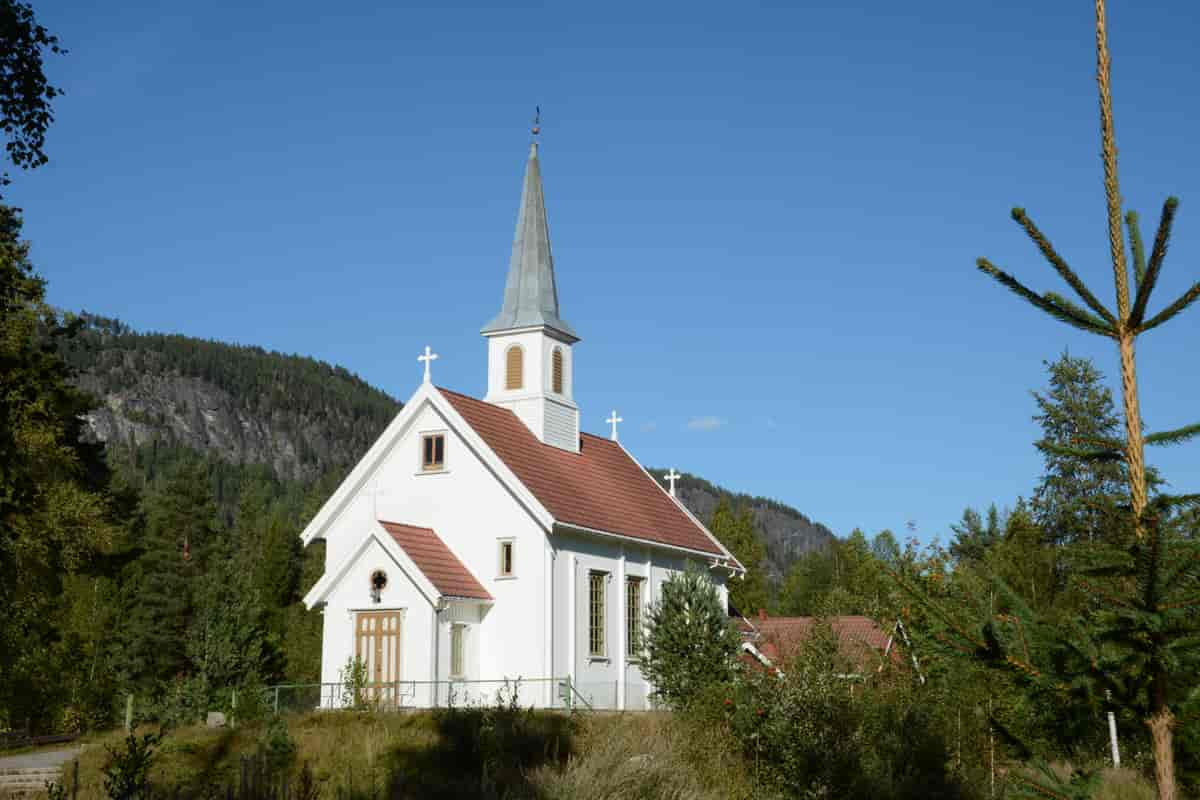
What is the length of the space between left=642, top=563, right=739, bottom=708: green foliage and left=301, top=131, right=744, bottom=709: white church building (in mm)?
2315

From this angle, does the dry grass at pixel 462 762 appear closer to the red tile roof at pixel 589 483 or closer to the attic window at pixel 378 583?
the attic window at pixel 378 583

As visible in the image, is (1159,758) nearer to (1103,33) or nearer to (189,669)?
(1103,33)

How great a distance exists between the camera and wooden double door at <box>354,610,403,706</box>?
94.7 feet

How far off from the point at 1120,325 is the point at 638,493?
3220 centimetres

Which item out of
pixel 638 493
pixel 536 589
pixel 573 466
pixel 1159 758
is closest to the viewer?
pixel 1159 758

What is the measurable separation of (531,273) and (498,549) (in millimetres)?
9766

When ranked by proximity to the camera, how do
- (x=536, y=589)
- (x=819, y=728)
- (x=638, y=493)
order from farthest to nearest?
(x=638, y=493) < (x=536, y=589) < (x=819, y=728)

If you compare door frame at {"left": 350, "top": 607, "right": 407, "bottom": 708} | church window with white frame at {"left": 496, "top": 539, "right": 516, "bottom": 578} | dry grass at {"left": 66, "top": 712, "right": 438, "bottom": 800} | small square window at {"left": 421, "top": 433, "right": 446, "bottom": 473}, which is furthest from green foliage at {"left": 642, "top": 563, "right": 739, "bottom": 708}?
small square window at {"left": 421, "top": 433, "right": 446, "bottom": 473}

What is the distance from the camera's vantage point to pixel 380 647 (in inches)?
1150

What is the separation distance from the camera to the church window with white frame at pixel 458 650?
29.3 m

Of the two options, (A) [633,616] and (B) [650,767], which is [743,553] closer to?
(A) [633,616]

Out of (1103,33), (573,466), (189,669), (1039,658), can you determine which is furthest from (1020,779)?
(189,669)

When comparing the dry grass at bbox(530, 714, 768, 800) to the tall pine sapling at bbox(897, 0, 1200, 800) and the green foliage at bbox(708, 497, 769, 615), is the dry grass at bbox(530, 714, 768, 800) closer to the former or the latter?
the tall pine sapling at bbox(897, 0, 1200, 800)

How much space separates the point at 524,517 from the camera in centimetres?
3053
